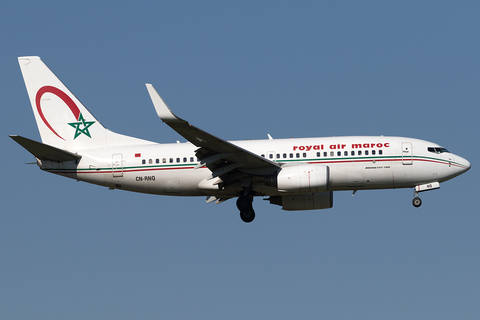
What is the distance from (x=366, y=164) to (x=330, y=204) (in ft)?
12.5

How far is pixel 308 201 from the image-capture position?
37.6 metres

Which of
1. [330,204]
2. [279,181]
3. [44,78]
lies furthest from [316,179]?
[44,78]

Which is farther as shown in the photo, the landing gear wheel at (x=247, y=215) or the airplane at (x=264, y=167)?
the landing gear wheel at (x=247, y=215)

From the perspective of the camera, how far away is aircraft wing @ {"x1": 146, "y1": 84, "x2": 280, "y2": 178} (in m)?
31.3

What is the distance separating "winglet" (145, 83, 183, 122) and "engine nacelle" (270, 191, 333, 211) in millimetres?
10912

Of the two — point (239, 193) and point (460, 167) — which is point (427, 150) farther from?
point (239, 193)

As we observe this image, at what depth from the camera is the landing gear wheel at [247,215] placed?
3616 cm

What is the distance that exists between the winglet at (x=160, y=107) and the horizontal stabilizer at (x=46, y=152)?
8.84 m

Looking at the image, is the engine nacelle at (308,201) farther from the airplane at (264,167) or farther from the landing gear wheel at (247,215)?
the landing gear wheel at (247,215)

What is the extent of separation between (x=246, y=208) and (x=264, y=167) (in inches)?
104

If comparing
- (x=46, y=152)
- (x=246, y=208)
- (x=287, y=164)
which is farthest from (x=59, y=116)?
(x=287, y=164)

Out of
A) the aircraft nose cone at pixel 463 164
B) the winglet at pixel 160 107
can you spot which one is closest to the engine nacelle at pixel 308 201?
the aircraft nose cone at pixel 463 164

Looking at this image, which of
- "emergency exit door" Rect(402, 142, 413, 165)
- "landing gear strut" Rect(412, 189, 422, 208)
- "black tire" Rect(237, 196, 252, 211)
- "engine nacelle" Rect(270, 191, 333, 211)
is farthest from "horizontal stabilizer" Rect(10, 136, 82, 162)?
"landing gear strut" Rect(412, 189, 422, 208)

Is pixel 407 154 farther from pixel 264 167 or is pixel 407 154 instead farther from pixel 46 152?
pixel 46 152
